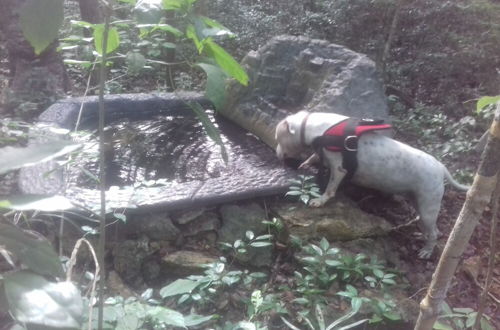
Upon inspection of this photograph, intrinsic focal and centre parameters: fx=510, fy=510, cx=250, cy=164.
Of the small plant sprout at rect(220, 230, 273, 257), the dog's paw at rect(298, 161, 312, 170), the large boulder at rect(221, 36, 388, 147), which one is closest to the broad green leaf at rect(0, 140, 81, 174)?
the small plant sprout at rect(220, 230, 273, 257)

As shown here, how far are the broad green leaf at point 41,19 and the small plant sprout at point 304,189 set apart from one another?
2.59m

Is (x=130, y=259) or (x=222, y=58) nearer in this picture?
(x=222, y=58)

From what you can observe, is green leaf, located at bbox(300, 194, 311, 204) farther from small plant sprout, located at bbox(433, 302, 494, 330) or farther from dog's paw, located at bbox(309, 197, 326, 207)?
small plant sprout, located at bbox(433, 302, 494, 330)

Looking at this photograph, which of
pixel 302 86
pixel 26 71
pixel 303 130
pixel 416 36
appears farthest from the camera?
pixel 416 36

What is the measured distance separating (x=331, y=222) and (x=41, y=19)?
273 centimetres

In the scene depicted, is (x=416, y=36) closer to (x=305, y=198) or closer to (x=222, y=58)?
(x=305, y=198)

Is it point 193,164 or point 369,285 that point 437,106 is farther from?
point 369,285

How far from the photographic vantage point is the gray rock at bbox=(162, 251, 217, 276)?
10.0 ft

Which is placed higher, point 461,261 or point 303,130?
point 303,130

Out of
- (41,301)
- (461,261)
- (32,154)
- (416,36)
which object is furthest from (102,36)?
(416,36)

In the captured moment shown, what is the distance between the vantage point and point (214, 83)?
0.95 meters

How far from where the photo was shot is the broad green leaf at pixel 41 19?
0.77 m

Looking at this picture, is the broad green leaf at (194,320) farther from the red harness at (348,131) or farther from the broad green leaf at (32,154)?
the red harness at (348,131)

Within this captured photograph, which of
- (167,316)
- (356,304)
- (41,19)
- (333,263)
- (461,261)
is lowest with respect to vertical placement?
(461,261)
